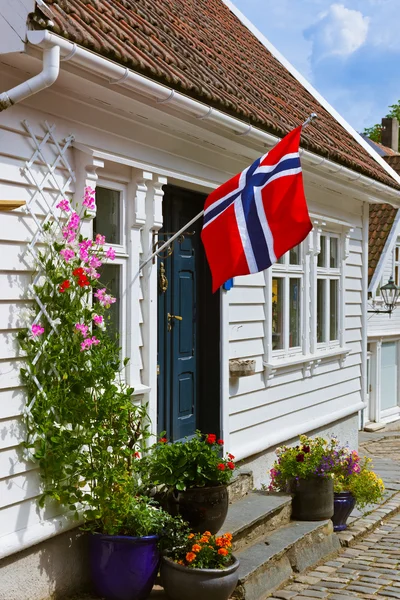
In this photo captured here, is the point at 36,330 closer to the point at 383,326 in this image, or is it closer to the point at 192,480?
the point at 192,480

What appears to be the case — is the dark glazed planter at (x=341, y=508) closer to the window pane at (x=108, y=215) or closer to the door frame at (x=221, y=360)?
the door frame at (x=221, y=360)

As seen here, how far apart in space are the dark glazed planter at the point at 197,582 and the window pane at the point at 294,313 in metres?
4.52

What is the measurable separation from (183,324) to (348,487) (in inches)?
87.7

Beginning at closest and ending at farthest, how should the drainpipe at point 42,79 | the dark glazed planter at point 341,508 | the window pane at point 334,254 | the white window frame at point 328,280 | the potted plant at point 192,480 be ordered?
1. the drainpipe at point 42,79
2. the potted plant at point 192,480
3. the dark glazed planter at point 341,508
4. the white window frame at point 328,280
5. the window pane at point 334,254

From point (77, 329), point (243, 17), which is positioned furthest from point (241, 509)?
point (243, 17)

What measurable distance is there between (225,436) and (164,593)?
8.01 ft

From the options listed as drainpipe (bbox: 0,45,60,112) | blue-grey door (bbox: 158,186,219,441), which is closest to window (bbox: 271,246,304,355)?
blue-grey door (bbox: 158,186,219,441)

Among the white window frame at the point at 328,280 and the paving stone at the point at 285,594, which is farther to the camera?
the white window frame at the point at 328,280

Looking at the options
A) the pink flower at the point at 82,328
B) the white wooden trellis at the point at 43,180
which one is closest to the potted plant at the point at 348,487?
the pink flower at the point at 82,328

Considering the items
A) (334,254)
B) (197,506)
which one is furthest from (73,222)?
(334,254)

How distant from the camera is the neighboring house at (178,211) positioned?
4992 mm

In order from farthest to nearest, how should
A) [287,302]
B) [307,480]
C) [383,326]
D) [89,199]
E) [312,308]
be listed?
[383,326], [312,308], [287,302], [307,480], [89,199]

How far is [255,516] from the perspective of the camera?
21.8 feet

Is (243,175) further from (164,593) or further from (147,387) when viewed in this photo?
(164,593)
